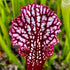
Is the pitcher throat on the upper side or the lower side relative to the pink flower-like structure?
lower

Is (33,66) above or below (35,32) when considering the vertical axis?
below

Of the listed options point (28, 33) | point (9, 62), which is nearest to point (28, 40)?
point (28, 33)

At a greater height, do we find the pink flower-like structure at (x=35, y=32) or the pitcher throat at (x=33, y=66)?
the pink flower-like structure at (x=35, y=32)

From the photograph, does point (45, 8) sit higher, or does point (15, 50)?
point (45, 8)

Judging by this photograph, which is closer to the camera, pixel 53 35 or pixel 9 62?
pixel 53 35

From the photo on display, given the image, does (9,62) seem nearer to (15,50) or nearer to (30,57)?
(15,50)

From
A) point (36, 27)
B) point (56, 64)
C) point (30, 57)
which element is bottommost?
point (56, 64)

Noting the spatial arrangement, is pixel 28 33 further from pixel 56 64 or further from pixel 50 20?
pixel 56 64
